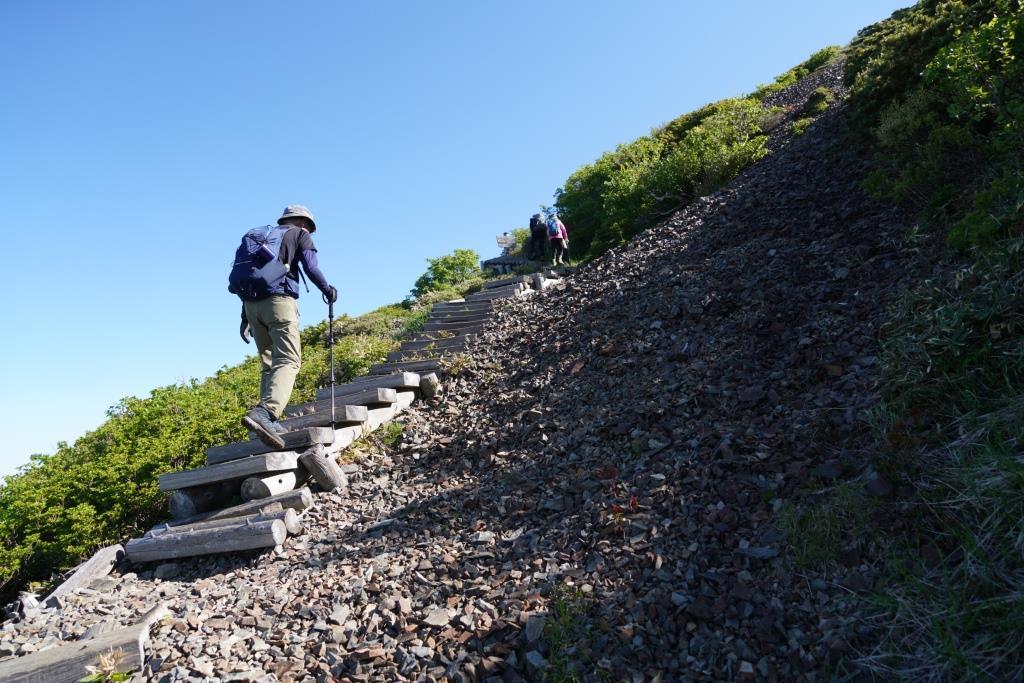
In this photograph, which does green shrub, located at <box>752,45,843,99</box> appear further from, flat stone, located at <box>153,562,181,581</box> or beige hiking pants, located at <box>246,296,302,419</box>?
flat stone, located at <box>153,562,181,581</box>

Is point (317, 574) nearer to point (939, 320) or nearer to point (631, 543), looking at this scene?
point (631, 543)

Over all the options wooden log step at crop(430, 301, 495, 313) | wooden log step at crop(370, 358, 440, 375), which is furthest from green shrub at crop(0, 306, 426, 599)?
wooden log step at crop(430, 301, 495, 313)

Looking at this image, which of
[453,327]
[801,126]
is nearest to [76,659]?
[453,327]

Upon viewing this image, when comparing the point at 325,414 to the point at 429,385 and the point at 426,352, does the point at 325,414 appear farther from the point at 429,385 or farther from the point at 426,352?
the point at 426,352

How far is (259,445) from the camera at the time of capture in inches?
243

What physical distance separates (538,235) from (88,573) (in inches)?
508

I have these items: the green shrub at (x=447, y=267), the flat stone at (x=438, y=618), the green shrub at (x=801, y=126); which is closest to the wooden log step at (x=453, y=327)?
the flat stone at (x=438, y=618)

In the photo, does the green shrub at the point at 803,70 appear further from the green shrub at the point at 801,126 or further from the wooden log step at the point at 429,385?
the wooden log step at the point at 429,385

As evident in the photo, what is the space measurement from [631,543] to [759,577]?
77cm

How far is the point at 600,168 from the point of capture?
61.6 feet

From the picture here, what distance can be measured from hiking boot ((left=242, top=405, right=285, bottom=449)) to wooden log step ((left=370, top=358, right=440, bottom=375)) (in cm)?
284

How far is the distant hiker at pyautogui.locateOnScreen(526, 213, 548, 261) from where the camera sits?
1597 cm

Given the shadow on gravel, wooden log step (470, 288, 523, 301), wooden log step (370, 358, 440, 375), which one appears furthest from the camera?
wooden log step (470, 288, 523, 301)

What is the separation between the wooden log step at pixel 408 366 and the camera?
28.0 ft
